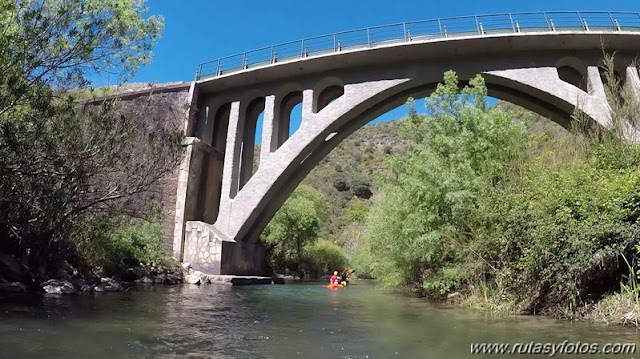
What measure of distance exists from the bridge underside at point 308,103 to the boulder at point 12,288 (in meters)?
12.5

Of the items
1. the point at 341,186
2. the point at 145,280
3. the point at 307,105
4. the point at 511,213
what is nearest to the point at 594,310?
the point at 511,213

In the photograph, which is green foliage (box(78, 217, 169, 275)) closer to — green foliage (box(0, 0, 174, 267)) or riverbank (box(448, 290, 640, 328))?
green foliage (box(0, 0, 174, 267))

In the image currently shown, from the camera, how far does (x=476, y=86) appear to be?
16484mm

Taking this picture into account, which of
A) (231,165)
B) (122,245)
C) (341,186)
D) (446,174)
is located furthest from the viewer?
(341,186)

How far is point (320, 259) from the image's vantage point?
4641 cm

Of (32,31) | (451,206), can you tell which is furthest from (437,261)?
(32,31)

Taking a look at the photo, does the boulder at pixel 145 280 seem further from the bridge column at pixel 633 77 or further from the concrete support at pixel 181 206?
the bridge column at pixel 633 77

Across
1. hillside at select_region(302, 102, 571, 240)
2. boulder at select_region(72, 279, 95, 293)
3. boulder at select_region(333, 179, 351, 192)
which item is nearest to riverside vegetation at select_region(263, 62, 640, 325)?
boulder at select_region(72, 279, 95, 293)

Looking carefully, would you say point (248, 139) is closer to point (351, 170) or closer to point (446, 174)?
point (446, 174)

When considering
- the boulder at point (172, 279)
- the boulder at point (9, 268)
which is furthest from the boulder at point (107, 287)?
the boulder at point (172, 279)

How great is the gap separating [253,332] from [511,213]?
6.46 meters

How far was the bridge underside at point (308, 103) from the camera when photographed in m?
23.0

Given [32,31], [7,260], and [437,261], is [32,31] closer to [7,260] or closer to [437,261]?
[7,260]

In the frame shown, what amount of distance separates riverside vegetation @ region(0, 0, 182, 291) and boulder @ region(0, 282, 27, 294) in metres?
0.03
